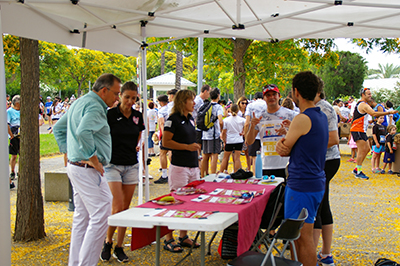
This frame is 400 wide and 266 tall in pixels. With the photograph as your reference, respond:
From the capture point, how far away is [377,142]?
10.3 meters

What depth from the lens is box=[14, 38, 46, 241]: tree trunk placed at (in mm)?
4699

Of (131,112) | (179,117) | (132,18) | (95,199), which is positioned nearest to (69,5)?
(132,18)

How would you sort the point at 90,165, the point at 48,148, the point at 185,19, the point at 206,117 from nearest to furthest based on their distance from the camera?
1. the point at 90,165
2. the point at 185,19
3. the point at 206,117
4. the point at 48,148

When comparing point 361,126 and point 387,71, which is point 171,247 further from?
point 387,71

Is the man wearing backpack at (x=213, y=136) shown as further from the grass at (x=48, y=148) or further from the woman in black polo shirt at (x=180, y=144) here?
A: the grass at (x=48, y=148)

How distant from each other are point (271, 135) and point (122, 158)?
1.86 metres

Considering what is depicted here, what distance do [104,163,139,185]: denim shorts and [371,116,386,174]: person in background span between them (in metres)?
8.27

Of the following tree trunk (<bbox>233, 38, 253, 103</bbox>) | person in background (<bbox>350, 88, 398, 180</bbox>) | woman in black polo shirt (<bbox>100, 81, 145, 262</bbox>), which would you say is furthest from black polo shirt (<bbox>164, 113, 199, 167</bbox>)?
tree trunk (<bbox>233, 38, 253, 103</bbox>)

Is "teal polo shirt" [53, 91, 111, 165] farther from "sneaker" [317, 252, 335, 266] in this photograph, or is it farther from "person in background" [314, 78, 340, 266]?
"sneaker" [317, 252, 335, 266]

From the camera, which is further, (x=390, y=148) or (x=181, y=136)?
(x=390, y=148)

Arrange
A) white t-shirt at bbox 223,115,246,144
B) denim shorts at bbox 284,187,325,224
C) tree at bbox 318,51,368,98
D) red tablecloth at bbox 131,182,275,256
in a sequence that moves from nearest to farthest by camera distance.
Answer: red tablecloth at bbox 131,182,275,256, denim shorts at bbox 284,187,325,224, white t-shirt at bbox 223,115,246,144, tree at bbox 318,51,368,98

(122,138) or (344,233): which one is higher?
(122,138)

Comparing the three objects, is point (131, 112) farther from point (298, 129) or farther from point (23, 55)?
point (298, 129)

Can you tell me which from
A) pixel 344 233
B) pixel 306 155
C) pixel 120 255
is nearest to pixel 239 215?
pixel 306 155
